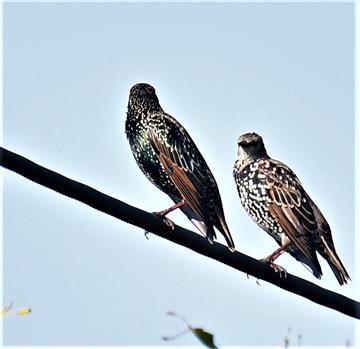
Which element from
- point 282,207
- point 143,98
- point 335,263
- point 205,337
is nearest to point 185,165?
point 282,207

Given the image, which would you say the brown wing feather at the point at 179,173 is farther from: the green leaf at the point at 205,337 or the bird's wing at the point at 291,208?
the green leaf at the point at 205,337

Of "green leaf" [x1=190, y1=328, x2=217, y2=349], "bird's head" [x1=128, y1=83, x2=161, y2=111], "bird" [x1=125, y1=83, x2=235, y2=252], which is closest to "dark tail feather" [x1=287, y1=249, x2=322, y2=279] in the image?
"bird" [x1=125, y1=83, x2=235, y2=252]

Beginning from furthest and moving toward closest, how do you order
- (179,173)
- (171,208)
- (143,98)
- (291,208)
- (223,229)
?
(143,98) → (291,208) → (179,173) → (171,208) → (223,229)

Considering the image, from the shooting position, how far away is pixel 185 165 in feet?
23.4

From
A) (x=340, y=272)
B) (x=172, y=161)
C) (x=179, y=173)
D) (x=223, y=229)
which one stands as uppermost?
(x=172, y=161)

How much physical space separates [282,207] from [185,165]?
80 centimetres

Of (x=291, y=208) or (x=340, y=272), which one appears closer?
(x=340, y=272)

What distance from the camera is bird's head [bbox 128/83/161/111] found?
7.86 metres

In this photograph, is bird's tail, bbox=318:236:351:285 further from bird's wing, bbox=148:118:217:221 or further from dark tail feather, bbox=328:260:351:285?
bird's wing, bbox=148:118:217:221

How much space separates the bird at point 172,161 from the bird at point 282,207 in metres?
0.60

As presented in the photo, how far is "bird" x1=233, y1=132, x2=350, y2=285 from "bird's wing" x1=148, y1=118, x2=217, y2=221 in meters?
0.60

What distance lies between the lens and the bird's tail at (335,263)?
264 inches

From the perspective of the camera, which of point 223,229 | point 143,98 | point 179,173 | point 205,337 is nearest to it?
point 205,337

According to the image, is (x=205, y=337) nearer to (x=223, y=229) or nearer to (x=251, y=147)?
(x=223, y=229)
